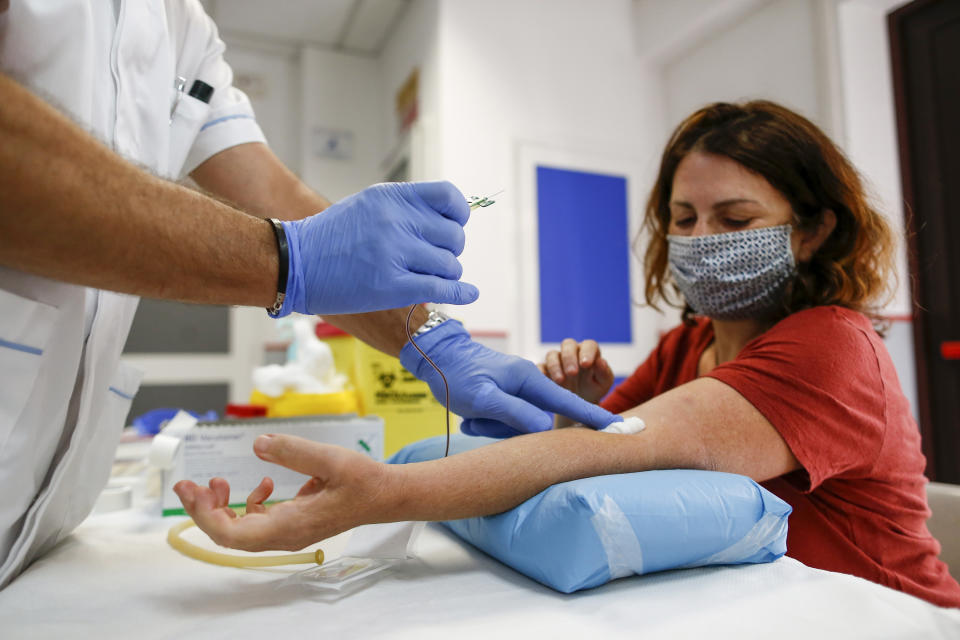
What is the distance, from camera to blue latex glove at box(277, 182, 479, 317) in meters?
0.77

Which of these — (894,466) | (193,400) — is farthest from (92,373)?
(193,400)

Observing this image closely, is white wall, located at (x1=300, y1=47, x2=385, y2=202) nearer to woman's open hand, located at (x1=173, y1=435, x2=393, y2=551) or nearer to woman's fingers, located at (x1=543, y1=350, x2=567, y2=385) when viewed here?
woman's fingers, located at (x1=543, y1=350, x2=567, y2=385)

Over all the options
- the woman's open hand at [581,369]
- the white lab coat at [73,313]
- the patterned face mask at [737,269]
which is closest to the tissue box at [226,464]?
the white lab coat at [73,313]

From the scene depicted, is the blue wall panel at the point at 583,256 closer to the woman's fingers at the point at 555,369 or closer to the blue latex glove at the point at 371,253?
the woman's fingers at the point at 555,369

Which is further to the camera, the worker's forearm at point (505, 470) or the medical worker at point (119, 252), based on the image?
the worker's forearm at point (505, 470)

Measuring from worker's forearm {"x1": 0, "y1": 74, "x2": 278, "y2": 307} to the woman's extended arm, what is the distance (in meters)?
0.20

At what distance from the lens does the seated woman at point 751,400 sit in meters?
0.72

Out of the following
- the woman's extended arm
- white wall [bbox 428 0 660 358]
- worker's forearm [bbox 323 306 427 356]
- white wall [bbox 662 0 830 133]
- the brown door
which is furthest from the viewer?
white wall [bbox 428 0 660 358]

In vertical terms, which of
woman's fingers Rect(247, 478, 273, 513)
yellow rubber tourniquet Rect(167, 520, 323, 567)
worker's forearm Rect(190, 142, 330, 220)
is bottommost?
yellow rubber tourniquet Rect(167, 520, 323, 567)

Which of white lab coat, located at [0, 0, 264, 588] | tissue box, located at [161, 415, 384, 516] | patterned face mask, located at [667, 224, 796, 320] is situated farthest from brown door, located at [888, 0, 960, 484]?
white lab coat, located at [0, 0, 264, 588]

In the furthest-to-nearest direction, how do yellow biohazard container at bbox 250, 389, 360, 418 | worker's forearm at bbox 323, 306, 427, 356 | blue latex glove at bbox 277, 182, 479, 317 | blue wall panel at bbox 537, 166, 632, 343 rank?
blue wall panel at bbox 537, 166, 632, 343, yellow biohazard container at bbox 250, 389, 360, 418, worker's forearm at bbox 323, 306, 427, 356, blue latex glove at bbox 277, 182, 479, 317

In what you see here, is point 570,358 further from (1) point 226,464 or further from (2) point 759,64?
(2) point 759,64

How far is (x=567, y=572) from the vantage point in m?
0.67

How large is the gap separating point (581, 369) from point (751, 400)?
532 mm
